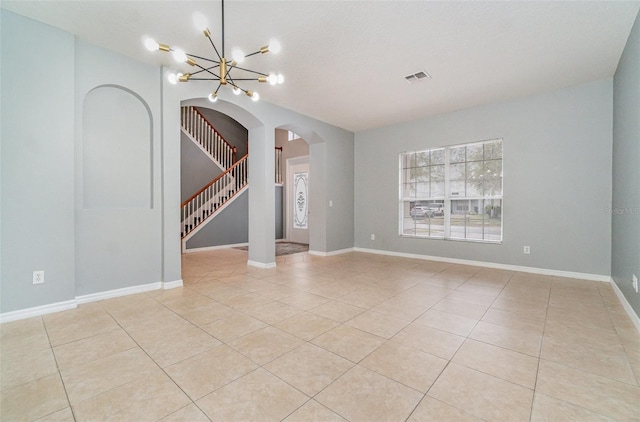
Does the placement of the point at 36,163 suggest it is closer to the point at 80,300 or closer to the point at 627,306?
the point at 80,300

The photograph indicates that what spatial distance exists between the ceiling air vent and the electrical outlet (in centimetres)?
488

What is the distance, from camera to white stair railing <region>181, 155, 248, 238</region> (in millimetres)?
7188

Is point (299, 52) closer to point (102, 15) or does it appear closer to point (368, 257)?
point (102, 15)

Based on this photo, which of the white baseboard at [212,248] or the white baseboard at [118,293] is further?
the white baseboard at [212,248]

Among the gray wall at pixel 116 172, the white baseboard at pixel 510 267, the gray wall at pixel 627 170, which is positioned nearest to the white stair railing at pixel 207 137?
the gray wall at pixel 116 172

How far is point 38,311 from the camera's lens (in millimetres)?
2848

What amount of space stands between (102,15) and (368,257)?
18.0ft

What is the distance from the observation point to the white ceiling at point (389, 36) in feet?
8.61

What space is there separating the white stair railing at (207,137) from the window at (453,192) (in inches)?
204

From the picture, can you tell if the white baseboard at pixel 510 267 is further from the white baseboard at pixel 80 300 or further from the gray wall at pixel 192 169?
the gray wall at pixel 192 169

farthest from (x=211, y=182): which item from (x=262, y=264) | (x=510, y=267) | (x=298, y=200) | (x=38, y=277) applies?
(x=510, y=267)

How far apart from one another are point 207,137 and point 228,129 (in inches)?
55.8

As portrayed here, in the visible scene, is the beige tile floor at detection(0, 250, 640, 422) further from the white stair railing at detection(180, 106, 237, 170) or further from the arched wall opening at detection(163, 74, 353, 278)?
the white stair railing at detection(180, 106, 237, 170)

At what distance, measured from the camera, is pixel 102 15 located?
2.77 m
